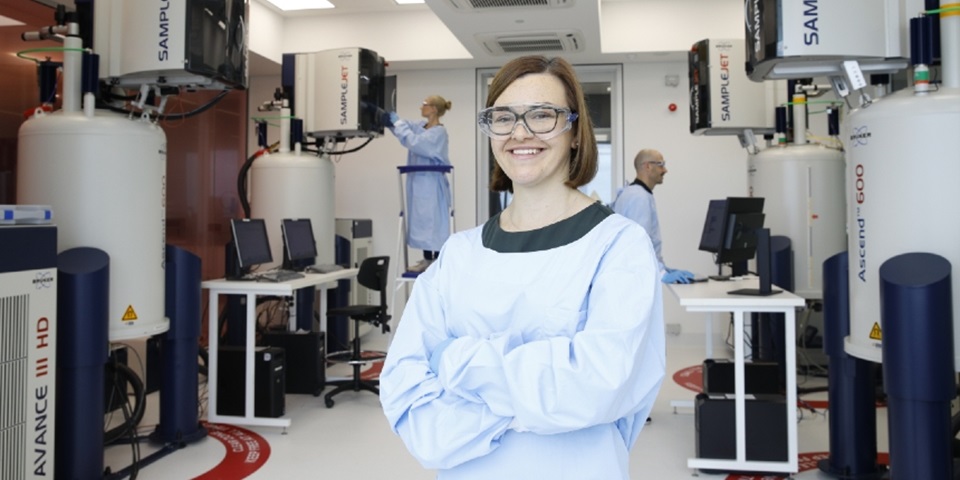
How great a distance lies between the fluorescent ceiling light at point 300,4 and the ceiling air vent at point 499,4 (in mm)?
2035

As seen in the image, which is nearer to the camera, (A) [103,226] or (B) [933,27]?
(B) [933,27]

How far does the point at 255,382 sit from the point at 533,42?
3.38m

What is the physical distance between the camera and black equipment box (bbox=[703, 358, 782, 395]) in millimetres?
3986

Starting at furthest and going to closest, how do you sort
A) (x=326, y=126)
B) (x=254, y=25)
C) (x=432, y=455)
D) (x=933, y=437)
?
(x=254, y=25) < (x=326, y=126) < (x=933, y=437) < (x=432, y=455)

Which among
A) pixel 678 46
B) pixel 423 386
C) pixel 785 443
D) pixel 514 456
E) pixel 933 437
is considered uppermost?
pixel 678 46

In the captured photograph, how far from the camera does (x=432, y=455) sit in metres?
1.16

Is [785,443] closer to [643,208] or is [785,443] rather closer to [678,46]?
[643,208]

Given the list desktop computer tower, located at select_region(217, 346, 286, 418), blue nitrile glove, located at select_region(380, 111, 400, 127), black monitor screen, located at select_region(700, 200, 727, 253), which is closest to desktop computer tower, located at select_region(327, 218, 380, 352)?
blue nitrile glove, located at select_region(380, 111, 400, 127)

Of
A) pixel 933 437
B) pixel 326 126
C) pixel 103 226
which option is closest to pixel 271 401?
pixel 103 226

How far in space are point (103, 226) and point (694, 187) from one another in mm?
5060

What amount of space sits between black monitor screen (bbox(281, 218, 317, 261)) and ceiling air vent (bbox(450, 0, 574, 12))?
5.90 feet

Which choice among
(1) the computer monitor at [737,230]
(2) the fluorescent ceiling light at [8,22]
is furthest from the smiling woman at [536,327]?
(2) the fluorescent ceiling light at [8,22]

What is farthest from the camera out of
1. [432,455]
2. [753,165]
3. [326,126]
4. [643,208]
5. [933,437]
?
[326,126]

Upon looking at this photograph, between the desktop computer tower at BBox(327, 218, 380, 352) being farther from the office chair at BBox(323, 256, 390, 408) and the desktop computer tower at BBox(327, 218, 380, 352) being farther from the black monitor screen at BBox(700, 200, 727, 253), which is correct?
the black monitor screen at BBox(700, 200, 727, 253)
